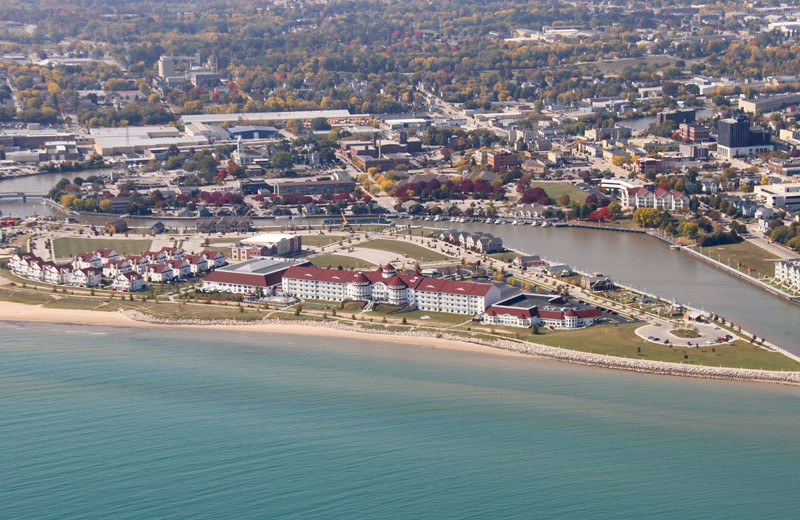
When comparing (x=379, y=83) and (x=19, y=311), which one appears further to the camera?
(x=379, y=83)

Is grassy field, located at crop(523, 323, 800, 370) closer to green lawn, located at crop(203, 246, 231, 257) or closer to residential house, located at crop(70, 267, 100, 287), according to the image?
green lawn, located at crop(203, 246, 231, 257)

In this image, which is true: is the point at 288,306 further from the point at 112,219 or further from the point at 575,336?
the point at 112,219

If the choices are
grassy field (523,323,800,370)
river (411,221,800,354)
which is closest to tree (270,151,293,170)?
river (411,221,800,354)

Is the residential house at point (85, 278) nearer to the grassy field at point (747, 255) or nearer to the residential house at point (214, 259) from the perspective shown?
the residential house at point (214, 259)

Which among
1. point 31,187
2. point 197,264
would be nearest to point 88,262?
point 197,264

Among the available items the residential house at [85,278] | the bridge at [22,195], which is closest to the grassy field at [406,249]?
the residential house at [85,278]

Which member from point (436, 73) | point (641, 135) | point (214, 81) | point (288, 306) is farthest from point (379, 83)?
point (288, 306)
